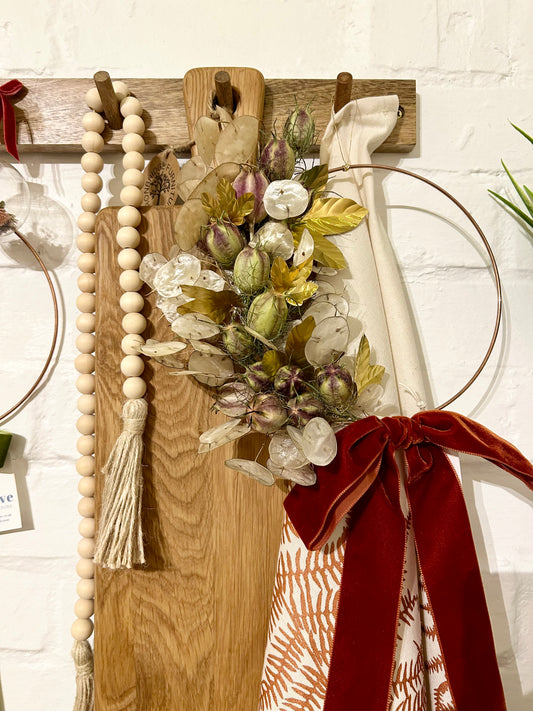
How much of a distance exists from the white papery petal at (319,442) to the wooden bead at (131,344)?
7.2 inches

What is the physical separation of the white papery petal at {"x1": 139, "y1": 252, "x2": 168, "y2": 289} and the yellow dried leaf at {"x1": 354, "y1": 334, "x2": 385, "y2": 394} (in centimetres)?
19

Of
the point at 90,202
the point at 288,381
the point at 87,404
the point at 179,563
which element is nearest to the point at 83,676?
the point at 179,563

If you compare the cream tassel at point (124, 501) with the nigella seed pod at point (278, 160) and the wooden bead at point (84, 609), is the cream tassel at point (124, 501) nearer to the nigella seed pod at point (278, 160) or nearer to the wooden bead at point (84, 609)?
the wooden bead at point (84, 609)

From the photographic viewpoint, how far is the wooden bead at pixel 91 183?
0.54 meters

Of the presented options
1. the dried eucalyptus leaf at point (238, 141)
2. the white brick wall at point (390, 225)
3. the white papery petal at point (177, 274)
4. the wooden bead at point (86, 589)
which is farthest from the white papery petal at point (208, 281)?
the wooden bead at point (86, 589)

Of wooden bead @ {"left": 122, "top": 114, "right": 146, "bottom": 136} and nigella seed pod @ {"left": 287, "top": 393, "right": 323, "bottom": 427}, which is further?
wooden bead @ {"left": 122, "top": 114, "right": 146, "bottom": 136}

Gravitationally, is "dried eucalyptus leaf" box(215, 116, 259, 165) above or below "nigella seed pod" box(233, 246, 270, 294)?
above

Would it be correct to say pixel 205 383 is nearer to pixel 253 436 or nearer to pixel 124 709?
pixel 253 436

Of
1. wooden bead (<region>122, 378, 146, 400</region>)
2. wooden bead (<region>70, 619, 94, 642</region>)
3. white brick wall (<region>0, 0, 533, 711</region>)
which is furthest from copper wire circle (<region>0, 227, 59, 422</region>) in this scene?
wooden bead (<region>70, 619, 94, 642</region>)

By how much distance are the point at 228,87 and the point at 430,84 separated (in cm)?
23

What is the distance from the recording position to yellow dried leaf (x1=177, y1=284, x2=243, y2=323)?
0.43m

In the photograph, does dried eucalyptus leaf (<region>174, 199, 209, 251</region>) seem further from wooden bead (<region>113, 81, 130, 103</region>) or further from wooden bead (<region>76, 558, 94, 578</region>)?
wooden bead (<region>76, 558, 94, 578</region>)

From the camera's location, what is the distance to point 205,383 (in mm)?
498

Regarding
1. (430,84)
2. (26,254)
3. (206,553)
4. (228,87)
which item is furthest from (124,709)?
(430,84)
